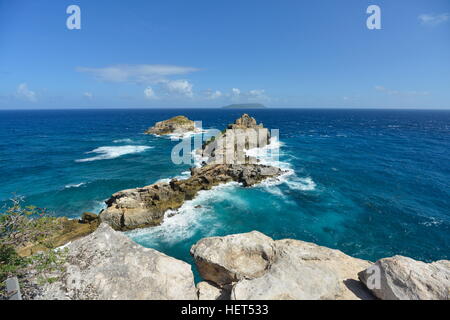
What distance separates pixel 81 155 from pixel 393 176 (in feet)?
258

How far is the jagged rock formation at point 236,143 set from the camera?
47791 millimetres

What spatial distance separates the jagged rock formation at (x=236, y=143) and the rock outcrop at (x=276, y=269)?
33.6 metres

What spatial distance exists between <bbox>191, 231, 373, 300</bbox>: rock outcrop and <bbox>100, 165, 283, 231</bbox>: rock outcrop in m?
18.9

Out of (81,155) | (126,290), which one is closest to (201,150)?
(81,155)

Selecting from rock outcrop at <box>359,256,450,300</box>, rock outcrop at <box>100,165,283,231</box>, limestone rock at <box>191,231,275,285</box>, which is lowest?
rock outcrop at <box>100,165,283,231</box>

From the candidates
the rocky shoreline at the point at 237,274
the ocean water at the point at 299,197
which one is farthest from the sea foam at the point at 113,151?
the rocky shoreline at the point at 237,274

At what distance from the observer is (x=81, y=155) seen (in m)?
60.7

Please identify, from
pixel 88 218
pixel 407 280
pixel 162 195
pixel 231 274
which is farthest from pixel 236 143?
pixel 407 280

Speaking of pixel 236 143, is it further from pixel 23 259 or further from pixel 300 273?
pixel 23 259

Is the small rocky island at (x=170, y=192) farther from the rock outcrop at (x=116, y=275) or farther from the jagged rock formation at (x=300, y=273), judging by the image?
the jagged rock formation at (x=300, y=273)

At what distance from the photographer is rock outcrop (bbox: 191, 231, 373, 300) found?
28.3 ft

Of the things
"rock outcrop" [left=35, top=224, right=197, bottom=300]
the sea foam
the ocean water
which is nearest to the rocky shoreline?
"rock outcrop" [left=35, top=224, right=197, bottom=300]

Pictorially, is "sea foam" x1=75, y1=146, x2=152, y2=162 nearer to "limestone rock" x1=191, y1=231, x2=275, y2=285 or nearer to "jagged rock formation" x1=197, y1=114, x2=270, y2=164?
"jagged rock formation" x1=197, y1=114, x2=270, y2=164
